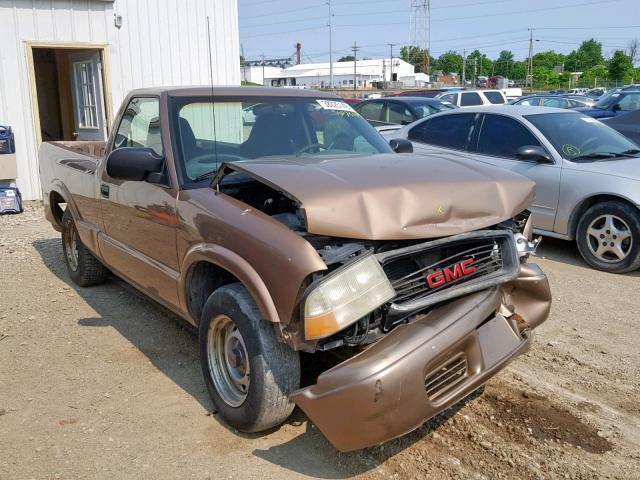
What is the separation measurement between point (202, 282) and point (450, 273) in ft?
4.95

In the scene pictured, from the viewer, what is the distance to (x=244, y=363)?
3.37m

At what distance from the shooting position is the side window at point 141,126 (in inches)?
171

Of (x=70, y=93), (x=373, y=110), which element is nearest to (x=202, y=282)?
(x=373, y=110)

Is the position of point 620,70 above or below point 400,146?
above

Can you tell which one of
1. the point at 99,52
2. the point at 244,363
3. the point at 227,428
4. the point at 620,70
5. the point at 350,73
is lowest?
the point at 227,428

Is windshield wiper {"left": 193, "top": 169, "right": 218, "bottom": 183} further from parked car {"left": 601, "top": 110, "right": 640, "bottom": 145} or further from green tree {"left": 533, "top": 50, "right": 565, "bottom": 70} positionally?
green tree {"left": 533, "top": 50, "right": 565, "bottom": 70}

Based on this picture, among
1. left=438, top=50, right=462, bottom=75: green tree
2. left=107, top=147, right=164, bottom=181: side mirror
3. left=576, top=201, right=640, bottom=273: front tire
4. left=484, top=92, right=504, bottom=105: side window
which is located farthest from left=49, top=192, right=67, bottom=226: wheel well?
left=438, top=50, right=462, bottom=75: green tree

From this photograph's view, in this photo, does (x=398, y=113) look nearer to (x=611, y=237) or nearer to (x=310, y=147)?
(x=611, y=237)

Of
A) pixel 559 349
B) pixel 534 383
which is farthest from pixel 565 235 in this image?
pixel 534 383

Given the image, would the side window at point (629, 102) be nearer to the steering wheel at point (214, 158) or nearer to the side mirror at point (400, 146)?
the side mirror at point (400, 146)

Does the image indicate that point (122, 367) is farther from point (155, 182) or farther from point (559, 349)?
point (559, 349)

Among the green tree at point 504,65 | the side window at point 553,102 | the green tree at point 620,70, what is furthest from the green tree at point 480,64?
the side window at point 553,102

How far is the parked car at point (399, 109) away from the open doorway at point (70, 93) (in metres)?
5.24

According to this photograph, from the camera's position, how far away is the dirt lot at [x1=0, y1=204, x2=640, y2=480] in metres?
3.17
